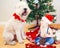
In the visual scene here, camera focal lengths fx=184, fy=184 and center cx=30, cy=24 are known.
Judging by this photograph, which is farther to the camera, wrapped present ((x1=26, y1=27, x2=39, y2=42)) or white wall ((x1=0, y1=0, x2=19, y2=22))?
white wall ((x1=0, y1=0, x2=19, y2=22))

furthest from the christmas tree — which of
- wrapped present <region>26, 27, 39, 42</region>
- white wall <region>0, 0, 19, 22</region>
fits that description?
white wall <region>0, 0, 19, 22</region>

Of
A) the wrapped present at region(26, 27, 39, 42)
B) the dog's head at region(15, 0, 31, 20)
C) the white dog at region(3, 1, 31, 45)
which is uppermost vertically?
the dog's head at region(15, 0, 31, 20)

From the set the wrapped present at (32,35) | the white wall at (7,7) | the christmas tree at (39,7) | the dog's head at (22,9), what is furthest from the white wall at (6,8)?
the dog's head at (22,9)

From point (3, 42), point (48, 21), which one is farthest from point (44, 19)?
point (3, 42)

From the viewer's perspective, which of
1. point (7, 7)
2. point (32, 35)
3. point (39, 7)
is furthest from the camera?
point (7, 7)

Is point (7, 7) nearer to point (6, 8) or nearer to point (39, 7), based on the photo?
point (6, 8)

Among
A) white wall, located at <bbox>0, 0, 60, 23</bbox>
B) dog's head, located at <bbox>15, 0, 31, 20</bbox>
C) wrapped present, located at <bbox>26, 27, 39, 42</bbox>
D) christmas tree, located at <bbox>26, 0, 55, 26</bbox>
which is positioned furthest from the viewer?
white wall, located at <bbox>0, 0, 60, 23</bbox>

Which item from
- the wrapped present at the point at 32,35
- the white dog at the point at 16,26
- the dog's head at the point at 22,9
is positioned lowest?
the wrapped present at the point at 32,35

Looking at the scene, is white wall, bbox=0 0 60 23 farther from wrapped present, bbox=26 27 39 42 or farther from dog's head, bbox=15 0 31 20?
dog's head, bbox=15 0 31 20

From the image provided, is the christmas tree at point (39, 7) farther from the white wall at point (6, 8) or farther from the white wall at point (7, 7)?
the white wall at point (6, 8)

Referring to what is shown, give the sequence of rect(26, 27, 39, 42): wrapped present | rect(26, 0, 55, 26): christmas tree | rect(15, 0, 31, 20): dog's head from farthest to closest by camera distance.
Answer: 1. rect(26, 0, 55, 26): christmas tree
2. rect(26, 27, 39, 42): wrapped present
3. rect(15, 0, 31, 20): dog's head

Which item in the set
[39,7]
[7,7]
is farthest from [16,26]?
[7,7]

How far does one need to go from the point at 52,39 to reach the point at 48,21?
0.26m

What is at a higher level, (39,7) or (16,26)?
(39,7)
